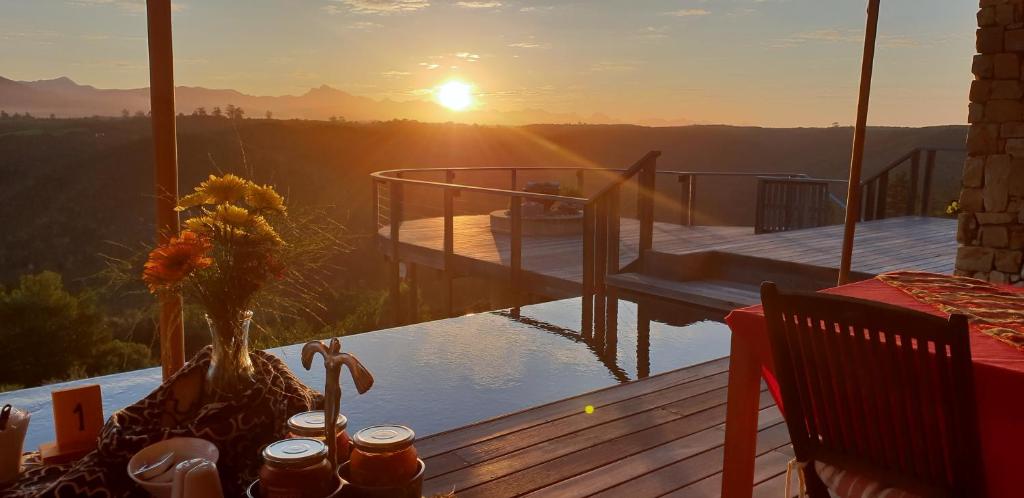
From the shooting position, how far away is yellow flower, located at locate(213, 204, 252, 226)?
169cm

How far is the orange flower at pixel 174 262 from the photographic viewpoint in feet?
5.26

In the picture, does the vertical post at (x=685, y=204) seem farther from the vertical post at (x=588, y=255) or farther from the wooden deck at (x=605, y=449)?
the wooden deck at (x=605, y=449)

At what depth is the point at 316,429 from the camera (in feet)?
5.07

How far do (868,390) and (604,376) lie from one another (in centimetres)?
250

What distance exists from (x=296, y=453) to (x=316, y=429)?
0.16m

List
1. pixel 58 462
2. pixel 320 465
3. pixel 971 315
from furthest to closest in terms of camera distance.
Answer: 1. pixel 971 315
2. pixel 58 462
3. pixel 320 465

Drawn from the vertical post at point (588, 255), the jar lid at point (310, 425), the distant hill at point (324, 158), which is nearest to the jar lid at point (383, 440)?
the jar lid at point (310, 425)

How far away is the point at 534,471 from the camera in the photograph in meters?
2.58

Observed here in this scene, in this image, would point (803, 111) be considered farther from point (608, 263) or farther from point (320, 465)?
point (320, 465)

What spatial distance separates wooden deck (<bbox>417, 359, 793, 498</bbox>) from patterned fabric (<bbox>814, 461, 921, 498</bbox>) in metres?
0.74

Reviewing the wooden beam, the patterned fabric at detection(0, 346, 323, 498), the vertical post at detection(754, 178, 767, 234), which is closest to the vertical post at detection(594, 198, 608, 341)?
the wooden beam

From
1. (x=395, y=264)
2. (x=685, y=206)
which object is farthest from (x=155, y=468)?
(x=685, y=206)

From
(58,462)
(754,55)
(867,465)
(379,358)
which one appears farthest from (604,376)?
(754,55)

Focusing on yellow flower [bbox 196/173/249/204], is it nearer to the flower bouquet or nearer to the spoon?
the flower bouquet
